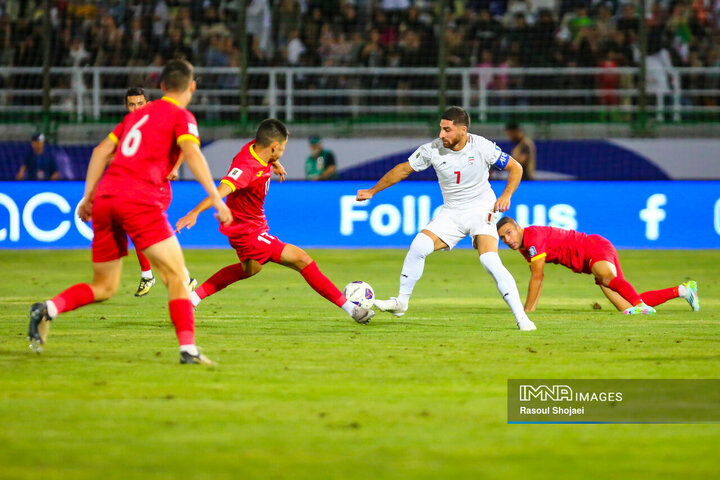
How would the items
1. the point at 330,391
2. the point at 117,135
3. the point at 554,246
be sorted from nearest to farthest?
the point at 330,391 → the point at 117,135 → the point at 554,246

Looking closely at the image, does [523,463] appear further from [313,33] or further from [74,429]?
[313,33]

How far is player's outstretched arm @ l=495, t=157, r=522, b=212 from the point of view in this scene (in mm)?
9555

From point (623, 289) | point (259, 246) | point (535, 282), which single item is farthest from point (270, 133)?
point (623, 289)

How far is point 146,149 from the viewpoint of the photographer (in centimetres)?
723

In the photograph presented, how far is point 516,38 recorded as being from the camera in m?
22.8

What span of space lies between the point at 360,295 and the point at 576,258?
2.28 meters

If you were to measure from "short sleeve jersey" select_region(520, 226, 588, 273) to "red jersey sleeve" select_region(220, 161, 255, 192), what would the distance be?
2.95m

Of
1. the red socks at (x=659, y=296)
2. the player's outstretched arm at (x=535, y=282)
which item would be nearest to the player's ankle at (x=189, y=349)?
the player's outstretched arm at (x=535, y=282)

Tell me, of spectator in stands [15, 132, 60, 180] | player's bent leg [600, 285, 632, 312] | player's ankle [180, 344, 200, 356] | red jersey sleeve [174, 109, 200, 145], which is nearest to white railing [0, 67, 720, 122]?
spectator in stands [15, 132, 60, 180]

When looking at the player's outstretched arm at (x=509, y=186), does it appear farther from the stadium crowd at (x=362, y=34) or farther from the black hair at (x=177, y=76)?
the stadium crowd at (x=362, y=34)

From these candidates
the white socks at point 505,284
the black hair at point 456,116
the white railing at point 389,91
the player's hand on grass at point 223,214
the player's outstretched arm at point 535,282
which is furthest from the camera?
the white railing at point 389,91

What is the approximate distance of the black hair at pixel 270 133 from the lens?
31.2 feet

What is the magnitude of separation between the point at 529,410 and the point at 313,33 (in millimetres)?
17671

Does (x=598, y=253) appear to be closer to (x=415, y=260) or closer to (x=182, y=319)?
(x=415, y=260)
